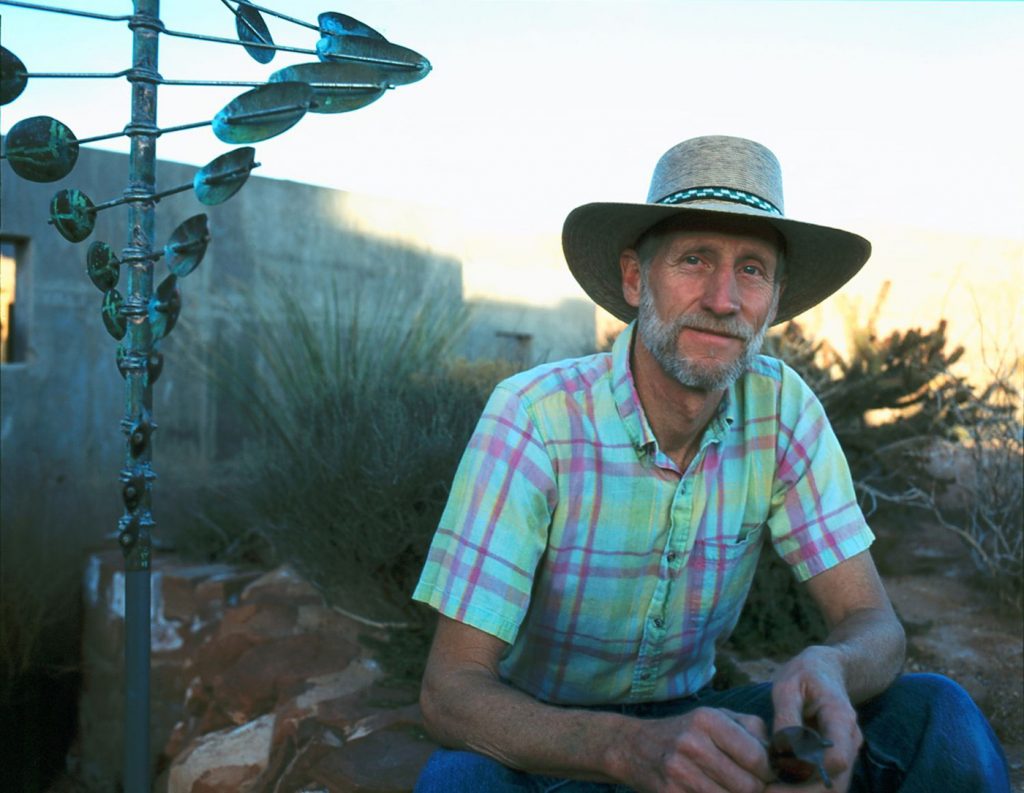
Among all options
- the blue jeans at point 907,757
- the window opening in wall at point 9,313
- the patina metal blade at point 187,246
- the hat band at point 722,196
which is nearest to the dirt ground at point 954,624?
the blue jeans at point 907,757

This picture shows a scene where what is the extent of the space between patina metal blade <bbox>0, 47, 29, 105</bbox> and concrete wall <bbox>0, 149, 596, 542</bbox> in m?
4.52

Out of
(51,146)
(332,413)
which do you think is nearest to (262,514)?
(332,413)

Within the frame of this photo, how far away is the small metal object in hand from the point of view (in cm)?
120

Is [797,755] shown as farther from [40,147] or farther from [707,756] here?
[40,147]

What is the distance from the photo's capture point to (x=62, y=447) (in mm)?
7582

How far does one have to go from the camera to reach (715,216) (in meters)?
1.73

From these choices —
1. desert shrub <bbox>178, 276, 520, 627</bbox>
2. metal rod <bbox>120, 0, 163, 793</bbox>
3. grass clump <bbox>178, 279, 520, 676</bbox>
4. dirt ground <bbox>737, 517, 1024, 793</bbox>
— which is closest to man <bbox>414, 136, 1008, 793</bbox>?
metal rod <bbox>120, 0, 163, 793</bbox>

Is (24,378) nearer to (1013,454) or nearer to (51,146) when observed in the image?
(51,146)

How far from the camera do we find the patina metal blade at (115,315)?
1.87m

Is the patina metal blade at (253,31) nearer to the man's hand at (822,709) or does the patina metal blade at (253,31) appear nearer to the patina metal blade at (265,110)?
the patina metal blade at (265,110)

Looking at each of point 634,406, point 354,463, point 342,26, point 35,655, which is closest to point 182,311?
point 35,655

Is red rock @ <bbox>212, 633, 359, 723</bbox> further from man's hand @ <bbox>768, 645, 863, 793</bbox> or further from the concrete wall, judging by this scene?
the concrete wall

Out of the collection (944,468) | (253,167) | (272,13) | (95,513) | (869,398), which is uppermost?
(272,13)

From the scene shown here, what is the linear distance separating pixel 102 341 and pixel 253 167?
6822 mm
